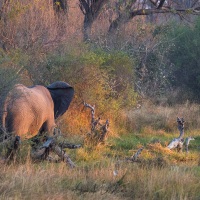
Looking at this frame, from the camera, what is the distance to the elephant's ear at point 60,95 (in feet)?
39.0

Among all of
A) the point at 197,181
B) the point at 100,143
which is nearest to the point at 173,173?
the point at 197,181

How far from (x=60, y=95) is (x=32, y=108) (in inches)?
79.7

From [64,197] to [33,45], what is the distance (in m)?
9.50

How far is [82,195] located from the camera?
6.58 m

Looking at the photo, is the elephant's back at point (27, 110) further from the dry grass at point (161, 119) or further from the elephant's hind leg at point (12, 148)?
Result: the dry grass at point (161, 119)

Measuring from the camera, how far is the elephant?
9.05 meters

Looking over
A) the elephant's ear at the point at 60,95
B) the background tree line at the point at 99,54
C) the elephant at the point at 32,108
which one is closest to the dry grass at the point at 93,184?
the elephant at the point at 32,108

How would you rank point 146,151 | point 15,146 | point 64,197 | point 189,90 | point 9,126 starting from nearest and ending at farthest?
point 64,197
point 15,146
point 9,126
point 146,151
point 189,90

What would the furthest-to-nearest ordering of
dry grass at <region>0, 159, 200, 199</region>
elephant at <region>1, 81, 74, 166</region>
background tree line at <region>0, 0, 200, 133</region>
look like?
background tree line at <region>0, 0, 200, 133</region> → elephant at <region>1, 81, 74, 166</region> → dry grass at <region>0, 159, 200, 199</region>

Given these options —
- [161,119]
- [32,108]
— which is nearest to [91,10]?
[161,119]

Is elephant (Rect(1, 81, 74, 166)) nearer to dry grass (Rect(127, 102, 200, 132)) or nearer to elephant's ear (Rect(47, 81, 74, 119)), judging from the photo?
elephant's ear (Rect(47, 81, 74, 119))

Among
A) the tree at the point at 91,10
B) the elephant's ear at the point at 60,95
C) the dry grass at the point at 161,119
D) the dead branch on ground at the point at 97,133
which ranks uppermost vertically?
the tree at the point at 91,10

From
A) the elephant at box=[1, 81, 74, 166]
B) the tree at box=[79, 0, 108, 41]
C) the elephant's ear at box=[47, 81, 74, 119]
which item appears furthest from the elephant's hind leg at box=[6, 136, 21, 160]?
the tree at box=[79, 0, 108, 41]

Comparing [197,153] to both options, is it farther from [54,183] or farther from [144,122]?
[54,183]
